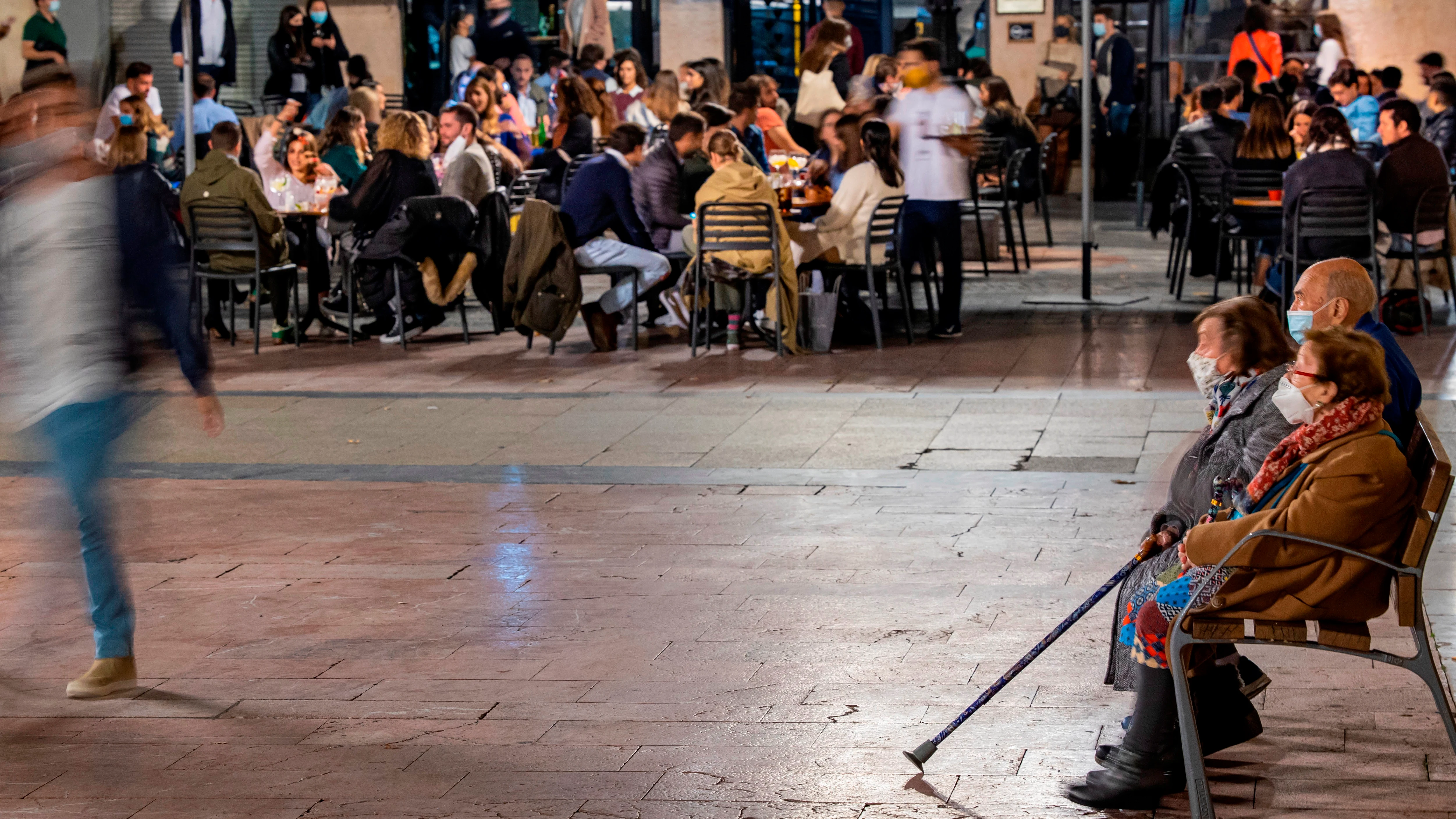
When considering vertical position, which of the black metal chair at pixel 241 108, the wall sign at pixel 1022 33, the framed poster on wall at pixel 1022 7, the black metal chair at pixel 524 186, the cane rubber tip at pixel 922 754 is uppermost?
the framed poster on wall at pixel 1022 7

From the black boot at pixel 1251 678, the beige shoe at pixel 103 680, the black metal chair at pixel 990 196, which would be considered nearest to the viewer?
the black boot at pixel 1251 678

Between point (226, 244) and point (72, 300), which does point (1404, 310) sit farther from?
point (72, 300)

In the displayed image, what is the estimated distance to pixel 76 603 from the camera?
20.0ft

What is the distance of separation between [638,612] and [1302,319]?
7.51ft

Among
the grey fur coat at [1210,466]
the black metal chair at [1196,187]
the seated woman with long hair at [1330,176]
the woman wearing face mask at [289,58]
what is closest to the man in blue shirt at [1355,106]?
the black metal chair at [1196,187]

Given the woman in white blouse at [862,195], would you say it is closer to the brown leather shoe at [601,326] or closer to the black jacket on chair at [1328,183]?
the brown leather shoe at [601,326]

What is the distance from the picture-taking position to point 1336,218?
11.3 metres

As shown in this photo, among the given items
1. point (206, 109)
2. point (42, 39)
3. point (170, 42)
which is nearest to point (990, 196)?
point (206, 109)

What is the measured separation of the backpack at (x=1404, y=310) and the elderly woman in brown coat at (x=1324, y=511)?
8.14 metres

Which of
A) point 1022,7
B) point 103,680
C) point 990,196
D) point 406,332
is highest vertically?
point 1022,7

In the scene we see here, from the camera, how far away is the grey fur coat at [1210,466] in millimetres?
4254

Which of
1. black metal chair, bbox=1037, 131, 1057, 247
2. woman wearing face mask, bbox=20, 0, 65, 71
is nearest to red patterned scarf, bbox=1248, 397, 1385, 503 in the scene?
black metal chair, bbox=1037, 131, 1057, 247

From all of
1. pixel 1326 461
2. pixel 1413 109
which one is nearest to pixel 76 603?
pixel 1326 461

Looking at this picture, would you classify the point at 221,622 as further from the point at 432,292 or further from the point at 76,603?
the point at 432,292
